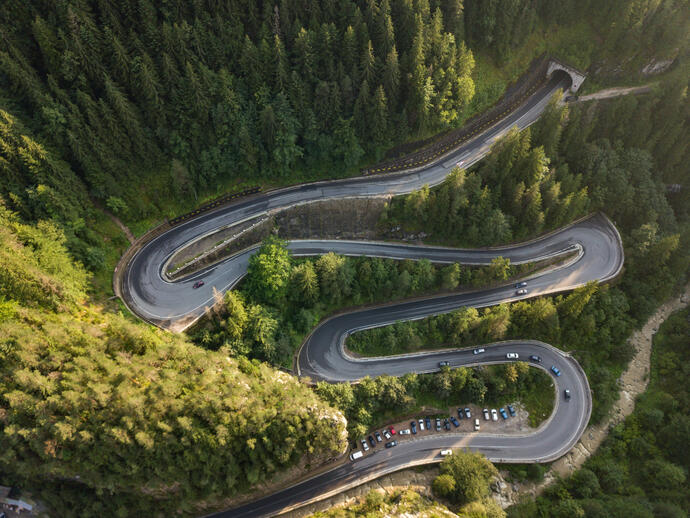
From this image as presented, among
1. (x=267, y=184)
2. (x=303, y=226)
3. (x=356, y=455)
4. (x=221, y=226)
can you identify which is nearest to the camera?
(x=356, y=455)

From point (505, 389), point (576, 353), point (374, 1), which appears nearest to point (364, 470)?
point (505, 389)

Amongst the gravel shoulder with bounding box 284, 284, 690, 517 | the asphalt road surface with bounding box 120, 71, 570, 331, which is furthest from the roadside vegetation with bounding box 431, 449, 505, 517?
the asphalt road surface with bounding box 120, 71, 570, 331

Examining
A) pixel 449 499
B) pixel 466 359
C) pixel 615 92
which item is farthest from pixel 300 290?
pixel 615 92

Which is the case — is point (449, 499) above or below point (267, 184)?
below

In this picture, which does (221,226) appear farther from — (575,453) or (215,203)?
(575,453)

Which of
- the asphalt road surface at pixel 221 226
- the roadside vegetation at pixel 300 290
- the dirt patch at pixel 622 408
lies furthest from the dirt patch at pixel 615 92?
the dirt patch at pixel 622 408

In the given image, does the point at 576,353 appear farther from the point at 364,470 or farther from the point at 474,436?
the point at 364,470

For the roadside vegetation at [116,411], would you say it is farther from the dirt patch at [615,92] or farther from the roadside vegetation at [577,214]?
the dirt patch at [615,92]
